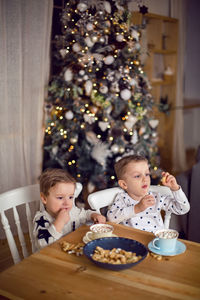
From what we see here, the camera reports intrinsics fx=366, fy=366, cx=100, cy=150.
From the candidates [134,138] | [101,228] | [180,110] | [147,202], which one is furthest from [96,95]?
[180,110]

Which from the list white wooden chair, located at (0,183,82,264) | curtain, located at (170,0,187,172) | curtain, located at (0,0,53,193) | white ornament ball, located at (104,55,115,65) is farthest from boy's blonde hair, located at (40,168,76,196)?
curtain, located at (170,0,187,172)

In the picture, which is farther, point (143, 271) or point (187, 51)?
point (187, 51)

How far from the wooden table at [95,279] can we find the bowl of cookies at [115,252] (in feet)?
0.11

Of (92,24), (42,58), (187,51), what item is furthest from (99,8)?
(187,51)

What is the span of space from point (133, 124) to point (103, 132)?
0.30 meters

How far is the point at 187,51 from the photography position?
624 cm

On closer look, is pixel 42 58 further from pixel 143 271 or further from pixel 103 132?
pixel 143 271

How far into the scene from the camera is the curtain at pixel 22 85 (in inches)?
118

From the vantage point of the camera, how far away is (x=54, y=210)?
1.79 meters

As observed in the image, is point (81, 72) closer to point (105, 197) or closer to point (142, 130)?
point (142, 130)

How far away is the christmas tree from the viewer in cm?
330

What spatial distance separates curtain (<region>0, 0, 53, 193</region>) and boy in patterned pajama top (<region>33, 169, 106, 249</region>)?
139 centimetres

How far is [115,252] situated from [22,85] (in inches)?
85.9

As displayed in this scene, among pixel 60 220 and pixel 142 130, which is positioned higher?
pixel 142 130
